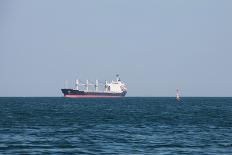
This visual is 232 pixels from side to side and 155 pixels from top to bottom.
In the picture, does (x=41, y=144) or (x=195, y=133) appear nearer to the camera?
(x=41, y=144)

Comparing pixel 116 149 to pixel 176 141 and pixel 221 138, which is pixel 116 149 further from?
pixel 221 138

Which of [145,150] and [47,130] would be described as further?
[47,130]

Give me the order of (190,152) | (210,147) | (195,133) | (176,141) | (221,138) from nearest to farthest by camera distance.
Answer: (190,152), (210,147), (176,141), (221,138), (195,133)

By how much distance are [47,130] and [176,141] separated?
15.8m

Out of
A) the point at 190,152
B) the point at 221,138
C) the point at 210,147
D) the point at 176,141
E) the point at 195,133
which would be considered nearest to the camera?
the point at 190,152

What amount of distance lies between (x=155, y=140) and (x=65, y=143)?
7.61 m

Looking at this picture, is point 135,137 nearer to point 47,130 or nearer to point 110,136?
point 110,136

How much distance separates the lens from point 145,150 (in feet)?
126

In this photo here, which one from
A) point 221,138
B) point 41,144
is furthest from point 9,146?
point 221,138

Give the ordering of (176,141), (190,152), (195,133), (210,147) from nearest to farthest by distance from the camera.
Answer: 1. (190,152)
2. (210,147)
3. (176,141)
4. (195,133)

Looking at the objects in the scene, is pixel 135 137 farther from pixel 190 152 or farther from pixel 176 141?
pixel 190 152

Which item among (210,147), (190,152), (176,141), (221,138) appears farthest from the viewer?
(221,138)

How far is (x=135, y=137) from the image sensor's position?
47719 mm

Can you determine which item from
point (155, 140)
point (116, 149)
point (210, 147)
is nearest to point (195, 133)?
point (155, 140)
